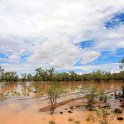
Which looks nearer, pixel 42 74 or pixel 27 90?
pixel 27 90

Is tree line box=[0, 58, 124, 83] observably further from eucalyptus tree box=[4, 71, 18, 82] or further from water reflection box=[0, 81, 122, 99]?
water reflection box=[0, 81, 122, 99]

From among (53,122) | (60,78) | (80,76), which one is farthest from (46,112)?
(80,76)

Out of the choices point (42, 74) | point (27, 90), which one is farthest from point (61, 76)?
point (27, 90)

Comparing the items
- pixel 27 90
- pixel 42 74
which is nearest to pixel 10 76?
pixel 42 74

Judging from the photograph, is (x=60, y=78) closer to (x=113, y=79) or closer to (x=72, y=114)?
(x=113, y=79)

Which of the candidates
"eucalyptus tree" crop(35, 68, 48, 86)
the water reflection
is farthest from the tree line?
the water reflection

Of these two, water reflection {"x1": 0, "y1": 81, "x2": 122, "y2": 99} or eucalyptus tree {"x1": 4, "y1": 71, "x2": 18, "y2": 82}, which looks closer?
water reflection {"x1": 0, "y1": 81, "x2": 122, "y2": 99}

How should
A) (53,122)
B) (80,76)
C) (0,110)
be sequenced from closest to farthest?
(53,122), (0,110), (80,76)

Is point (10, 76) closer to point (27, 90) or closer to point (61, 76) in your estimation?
point (61, 76)

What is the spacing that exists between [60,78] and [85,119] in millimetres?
95171

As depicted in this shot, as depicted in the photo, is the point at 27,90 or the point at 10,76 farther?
the point at 10,76

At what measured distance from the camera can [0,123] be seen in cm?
2488

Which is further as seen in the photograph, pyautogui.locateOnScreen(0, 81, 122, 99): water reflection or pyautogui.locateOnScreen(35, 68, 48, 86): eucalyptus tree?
pyautogui.locateOnScreen(35, 68, 48, 86): eucalyptus tree

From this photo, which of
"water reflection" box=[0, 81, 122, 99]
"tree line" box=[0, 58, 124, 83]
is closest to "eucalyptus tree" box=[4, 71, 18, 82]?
"tree line" box=[0, 58, 124, 83]
